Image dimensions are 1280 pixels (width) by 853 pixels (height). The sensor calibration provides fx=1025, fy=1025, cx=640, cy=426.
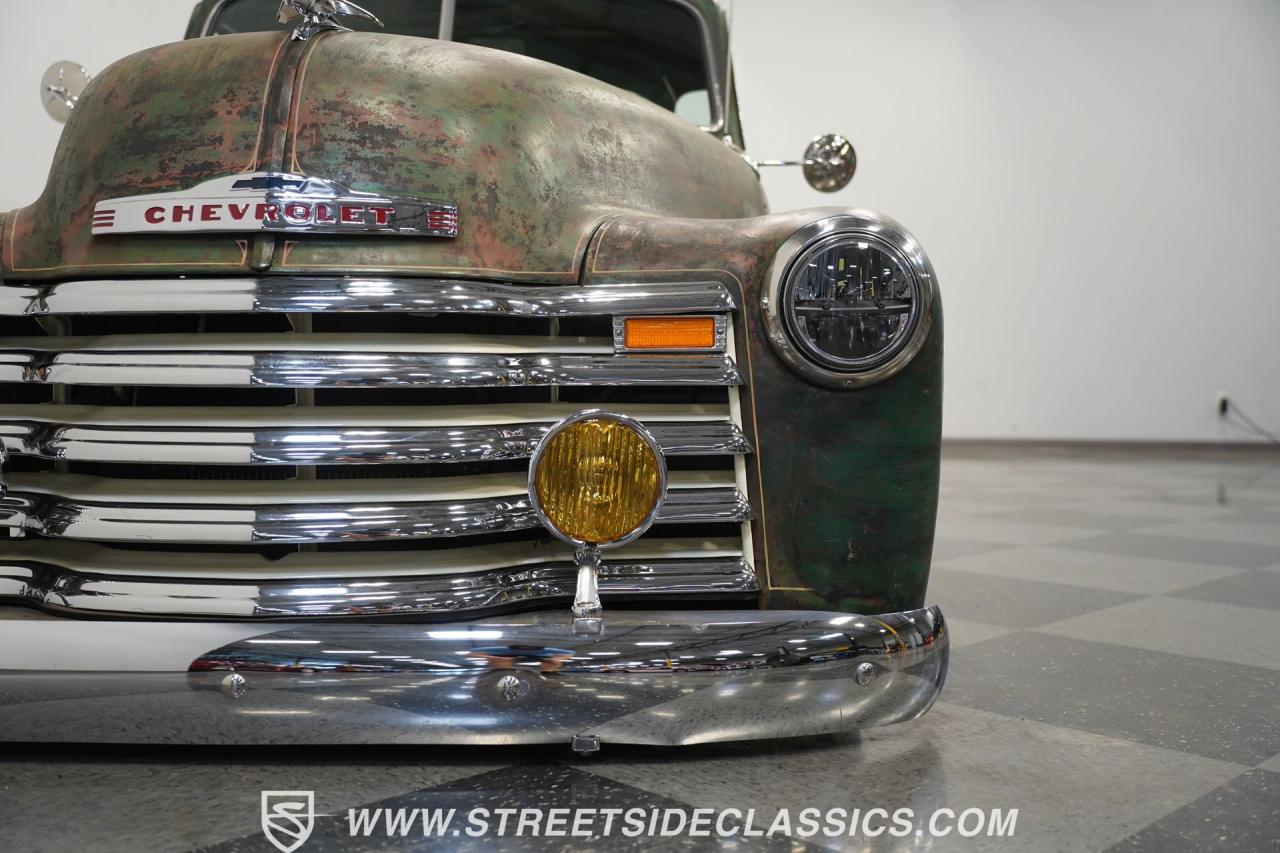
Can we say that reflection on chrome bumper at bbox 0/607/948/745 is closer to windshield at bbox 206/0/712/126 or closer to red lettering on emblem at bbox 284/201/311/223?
red lettering on emblem at bbox 284/201/311/223

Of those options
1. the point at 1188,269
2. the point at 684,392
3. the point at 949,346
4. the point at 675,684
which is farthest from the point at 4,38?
the point at 1188,269

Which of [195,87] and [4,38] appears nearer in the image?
[195,87]

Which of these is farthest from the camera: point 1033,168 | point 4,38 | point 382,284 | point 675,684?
point 1033,168

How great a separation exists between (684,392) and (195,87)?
85 cm

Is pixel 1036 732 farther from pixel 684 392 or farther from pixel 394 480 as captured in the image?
pixel 394 480

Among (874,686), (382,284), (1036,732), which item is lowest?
(1036,732)

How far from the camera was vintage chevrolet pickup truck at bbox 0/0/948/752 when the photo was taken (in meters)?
1.21

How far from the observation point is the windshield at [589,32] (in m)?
2.28

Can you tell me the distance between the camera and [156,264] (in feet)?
4.61

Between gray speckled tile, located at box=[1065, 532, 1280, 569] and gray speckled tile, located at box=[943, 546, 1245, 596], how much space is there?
0.09 metres

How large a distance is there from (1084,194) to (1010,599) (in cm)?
537

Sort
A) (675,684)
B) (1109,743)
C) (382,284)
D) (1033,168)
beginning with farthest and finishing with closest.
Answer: (1033,168), (1109,743), (382,284), (675,684)

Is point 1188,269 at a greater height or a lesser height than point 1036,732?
greater

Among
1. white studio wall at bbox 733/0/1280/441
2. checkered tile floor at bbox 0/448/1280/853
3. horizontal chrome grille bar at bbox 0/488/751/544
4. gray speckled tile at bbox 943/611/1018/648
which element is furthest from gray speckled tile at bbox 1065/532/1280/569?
white studio wall at bbox 733/0/1280/441
